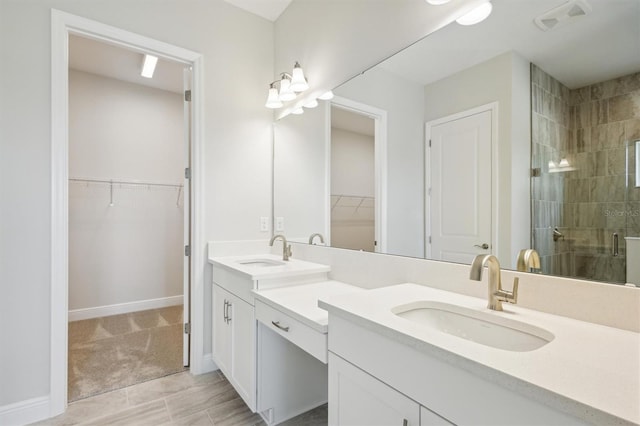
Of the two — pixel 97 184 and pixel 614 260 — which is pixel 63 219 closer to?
pixel 97 184

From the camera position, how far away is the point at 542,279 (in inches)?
40.4

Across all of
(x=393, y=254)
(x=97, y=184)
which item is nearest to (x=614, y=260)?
(x=393, y=254)

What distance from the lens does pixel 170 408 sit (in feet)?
6.06

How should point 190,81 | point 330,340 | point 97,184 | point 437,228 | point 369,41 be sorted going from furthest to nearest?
point 97,184 < point 190,81 < point 369,41 < point 437,228 < point 330,340

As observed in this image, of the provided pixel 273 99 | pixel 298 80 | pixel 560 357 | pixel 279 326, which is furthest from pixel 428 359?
pixel 273 99

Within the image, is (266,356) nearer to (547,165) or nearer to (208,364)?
(208,364)

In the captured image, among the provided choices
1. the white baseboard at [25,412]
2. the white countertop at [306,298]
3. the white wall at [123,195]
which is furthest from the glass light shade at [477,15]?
the white wall at [123,195]

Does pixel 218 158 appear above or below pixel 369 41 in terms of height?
below

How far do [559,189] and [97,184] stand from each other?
411cm

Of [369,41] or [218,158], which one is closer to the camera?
[369,41]

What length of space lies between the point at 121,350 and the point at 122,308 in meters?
1.14

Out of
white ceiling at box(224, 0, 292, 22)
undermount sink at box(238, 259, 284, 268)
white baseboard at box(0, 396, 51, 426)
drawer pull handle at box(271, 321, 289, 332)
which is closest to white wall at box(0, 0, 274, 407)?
white baseboard at box(0, 396, 51, 426)

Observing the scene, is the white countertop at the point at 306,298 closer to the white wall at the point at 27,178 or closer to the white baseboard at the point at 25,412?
the white wall at the point at 27,178

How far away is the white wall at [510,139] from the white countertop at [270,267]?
3.44ft
